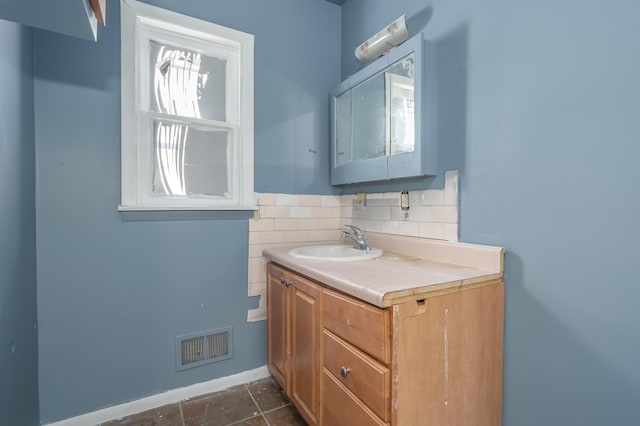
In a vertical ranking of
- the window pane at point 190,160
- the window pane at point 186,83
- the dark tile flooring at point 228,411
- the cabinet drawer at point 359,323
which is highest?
the window pane at point 186,83

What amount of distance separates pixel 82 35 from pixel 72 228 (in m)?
0.95

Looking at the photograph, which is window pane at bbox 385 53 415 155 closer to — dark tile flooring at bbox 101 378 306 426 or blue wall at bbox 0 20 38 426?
dark tile flooring at bbox 101 378 306 426

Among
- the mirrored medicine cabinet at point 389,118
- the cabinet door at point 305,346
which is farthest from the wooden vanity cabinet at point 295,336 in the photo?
the mirrored medicine cabinet at point 389,118

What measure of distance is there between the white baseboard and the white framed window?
1094mm

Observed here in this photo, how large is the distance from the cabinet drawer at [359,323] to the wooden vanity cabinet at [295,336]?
0.10 meters

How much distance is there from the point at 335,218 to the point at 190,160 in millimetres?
1120

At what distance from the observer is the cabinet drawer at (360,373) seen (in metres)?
0.96

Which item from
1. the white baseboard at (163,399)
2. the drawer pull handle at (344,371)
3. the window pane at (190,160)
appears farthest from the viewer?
the window pane at (190,160)

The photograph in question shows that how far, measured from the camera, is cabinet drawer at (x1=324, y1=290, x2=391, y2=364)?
969mm

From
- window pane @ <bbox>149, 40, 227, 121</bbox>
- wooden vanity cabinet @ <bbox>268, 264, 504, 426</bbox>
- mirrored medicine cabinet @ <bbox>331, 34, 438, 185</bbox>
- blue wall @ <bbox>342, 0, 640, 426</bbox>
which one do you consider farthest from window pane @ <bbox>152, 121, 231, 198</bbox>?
blue wall @ <bbox>342, 0, 640, 426</bbox>

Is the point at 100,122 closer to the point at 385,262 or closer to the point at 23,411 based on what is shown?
the point at 23,411

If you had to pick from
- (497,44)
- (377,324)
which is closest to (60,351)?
(377,324)

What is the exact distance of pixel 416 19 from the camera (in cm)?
168

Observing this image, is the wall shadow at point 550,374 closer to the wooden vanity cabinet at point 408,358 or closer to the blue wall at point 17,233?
the wooden vanity cabinet at point 408,358
